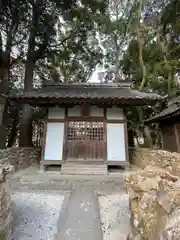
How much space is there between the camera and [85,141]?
6.91m

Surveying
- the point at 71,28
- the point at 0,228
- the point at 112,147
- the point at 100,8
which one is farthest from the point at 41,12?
the point at 0,228

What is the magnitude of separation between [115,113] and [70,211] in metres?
4.54

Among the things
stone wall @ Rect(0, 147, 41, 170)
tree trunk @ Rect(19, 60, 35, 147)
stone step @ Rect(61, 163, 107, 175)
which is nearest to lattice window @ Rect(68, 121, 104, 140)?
stone step @ Rect(61, 163, 107, 175)

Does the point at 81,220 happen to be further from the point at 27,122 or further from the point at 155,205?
the point at 27,122

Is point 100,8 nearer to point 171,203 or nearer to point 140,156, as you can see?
point 140,156

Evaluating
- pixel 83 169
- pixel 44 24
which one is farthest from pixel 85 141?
pixel 44 24

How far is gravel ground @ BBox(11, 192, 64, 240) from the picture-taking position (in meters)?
2.77

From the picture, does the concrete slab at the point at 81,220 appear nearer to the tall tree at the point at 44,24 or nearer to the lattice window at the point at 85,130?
the lattice window at the point at 85,130

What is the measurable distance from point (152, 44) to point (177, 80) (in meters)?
3.24

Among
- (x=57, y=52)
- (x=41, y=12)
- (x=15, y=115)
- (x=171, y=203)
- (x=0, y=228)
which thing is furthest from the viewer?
(x=15, y=115)

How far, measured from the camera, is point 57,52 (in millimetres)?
11961

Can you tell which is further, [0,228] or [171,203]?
[0,228]

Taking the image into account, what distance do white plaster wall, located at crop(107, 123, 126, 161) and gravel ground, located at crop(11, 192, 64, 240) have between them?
3.14 m

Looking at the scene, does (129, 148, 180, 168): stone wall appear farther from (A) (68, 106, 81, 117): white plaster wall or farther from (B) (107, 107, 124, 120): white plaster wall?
(A) (68, 106, 81, 117): white plaster wall
